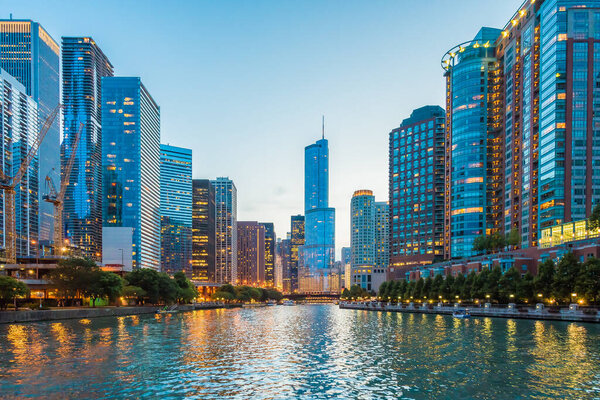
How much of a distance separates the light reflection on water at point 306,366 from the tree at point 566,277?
30753 millimetres

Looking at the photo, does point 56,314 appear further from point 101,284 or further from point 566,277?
point 566,277

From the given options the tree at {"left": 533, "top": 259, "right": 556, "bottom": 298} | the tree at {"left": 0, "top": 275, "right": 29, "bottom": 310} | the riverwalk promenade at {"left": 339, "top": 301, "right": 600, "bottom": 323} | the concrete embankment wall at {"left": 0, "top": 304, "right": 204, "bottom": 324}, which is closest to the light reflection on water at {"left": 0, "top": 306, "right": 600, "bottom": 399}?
the riverwalk promenade at {"left": 339, "top": 301, "right": 600, "bottom": 323}

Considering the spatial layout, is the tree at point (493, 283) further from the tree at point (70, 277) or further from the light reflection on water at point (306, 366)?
the tree at point (70, 277)

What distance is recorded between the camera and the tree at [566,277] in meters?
112

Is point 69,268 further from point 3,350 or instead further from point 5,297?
point 3,350

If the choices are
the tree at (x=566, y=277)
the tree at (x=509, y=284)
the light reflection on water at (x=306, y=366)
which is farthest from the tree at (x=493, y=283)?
the light reflection on water at (x=306, y=366)

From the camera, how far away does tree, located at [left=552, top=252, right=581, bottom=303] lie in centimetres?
11175

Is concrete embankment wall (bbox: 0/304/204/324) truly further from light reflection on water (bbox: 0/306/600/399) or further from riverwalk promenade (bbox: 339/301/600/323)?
riverwalk promenade (bbox: 339/301/600/323)

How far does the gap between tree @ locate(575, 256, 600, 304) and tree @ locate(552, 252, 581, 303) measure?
3237mm

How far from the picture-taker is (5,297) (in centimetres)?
11806

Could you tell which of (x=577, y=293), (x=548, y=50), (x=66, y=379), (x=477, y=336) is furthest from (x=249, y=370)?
(x=548, y=50)

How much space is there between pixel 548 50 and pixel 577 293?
119 meters

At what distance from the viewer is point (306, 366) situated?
176 ft

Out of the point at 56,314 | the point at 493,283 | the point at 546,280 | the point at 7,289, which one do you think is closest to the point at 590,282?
the point at 546,280
